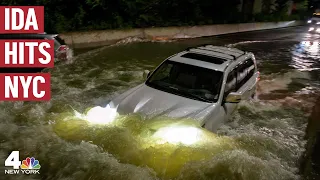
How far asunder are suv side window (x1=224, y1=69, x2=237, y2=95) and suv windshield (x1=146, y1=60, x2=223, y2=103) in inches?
8.8

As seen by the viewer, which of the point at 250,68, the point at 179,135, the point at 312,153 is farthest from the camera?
the point at 250,68

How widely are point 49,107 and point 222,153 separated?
432cm

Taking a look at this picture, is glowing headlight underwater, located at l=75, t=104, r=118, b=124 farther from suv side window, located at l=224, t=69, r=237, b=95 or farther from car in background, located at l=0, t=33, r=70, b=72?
car in background, located at l=0, t=33, r=70, b=72

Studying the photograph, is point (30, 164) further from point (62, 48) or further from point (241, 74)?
point (62, 48)

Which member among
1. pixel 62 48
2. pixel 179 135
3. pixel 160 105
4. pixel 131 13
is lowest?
pixel 179 135

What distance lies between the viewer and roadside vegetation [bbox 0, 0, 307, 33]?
56.9ft

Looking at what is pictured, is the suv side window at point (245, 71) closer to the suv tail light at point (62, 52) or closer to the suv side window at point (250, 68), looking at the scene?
the suv side window at point (250, 68)

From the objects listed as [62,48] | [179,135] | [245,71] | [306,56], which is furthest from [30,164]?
[306,56]

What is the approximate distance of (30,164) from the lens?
511 centimetres

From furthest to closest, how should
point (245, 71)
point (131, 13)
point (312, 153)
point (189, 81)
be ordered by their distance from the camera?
point (131, 13)
point (245, 71)
point (312, 153)
point (189, 81)

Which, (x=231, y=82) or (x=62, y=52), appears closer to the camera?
(x=231, y=82)

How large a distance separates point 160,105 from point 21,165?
244 cm

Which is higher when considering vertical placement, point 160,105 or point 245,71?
point 245,71

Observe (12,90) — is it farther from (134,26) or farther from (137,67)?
(134,26)
